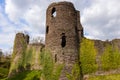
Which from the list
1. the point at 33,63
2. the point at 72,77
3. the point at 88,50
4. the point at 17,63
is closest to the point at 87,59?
the point at 88,50

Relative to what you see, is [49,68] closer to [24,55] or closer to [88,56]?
[88,56]

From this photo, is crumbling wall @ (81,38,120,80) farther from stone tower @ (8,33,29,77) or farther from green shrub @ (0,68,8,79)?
green shrub @ (0,68,8,79)

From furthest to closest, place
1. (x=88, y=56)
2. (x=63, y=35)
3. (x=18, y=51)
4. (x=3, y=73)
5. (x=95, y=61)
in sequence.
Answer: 1. (x=3, y=73)
2. (x=18, y=51)
3. (x=95, y=61)
4. (x=88, y=56)
5. (x=63, y=35)

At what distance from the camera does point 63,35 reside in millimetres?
29062

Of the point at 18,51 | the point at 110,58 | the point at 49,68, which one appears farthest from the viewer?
the point at 18,51

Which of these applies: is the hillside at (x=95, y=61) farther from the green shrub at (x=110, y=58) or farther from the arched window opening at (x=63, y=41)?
the arched window opening at (x=63, y=41)

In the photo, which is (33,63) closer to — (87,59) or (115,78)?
(87,59)

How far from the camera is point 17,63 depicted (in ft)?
144

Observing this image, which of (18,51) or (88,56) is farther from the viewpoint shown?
(18,51)

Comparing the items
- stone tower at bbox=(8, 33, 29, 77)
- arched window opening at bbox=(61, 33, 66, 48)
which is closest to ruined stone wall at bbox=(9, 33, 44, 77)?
stone tower at bbox=(8, 33, 29, 77)

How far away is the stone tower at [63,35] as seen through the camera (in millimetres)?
28328

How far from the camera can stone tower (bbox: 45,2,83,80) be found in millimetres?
28328

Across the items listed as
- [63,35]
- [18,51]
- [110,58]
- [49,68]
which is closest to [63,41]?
[63,35]

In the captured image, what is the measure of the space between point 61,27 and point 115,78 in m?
8.21
